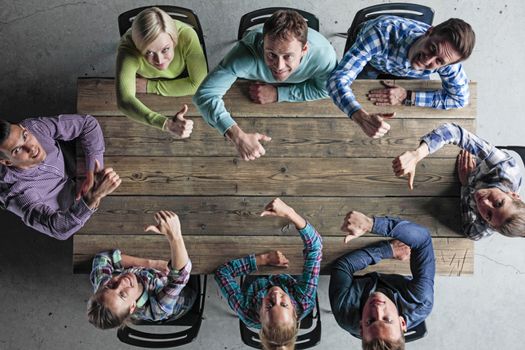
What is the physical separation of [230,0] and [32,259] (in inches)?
88.7

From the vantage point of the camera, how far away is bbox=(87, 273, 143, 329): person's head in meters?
2.27

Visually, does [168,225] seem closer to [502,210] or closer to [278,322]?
[278,322]

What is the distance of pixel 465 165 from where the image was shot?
255 cm

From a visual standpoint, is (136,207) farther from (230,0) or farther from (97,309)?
(230,0)

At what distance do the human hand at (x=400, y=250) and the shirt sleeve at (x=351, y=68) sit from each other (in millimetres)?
764

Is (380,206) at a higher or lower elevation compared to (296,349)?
higher

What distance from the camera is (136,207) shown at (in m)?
2.60

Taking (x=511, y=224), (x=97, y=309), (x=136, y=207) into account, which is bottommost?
(x=97, y=309)

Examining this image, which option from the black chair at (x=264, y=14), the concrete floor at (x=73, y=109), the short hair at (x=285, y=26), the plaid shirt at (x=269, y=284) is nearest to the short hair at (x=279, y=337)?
the plaid shirt at (x=269, y=284)

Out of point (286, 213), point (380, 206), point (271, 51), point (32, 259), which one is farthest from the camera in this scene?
point (32, 259)

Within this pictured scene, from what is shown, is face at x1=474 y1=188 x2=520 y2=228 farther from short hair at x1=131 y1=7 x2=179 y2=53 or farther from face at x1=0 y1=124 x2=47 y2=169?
face at x1=0 y1=124 x2=47 y2=169

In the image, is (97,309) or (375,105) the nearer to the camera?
(97,309)

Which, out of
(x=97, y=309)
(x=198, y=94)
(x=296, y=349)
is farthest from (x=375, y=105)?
(x=97, y=309)

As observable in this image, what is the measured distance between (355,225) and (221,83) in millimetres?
961
